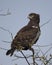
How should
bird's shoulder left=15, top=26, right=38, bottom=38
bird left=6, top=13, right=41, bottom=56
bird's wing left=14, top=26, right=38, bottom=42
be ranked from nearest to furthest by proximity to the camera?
1. bird left=6, top=13, right=41, bottom=56
2. bird's wing left=14, top=26, right=38, bottom=42
3. bird's shoulder left=15, top=26, right=38, bottom=38

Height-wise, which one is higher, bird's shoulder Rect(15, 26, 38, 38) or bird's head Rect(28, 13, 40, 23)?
bird's head Rect(28, 13, 40, 23)

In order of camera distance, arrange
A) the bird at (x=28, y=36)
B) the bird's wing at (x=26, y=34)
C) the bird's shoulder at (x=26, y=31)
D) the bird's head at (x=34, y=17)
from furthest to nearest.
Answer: the bird's head at (x=34, y=17)
the bird's shoulder at (x=26, y=31)
the bird's wing at (x=26, y=34)
the bird at (x=28, y=36)

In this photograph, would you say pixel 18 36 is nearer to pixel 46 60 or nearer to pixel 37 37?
pixel 37 37

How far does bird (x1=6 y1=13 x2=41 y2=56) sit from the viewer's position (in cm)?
316

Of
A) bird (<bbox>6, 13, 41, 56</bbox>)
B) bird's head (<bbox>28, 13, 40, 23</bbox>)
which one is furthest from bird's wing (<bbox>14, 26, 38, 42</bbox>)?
bird's head (<bbox>28, 13, 40, 23</bbox>)

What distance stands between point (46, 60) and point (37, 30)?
1217mm

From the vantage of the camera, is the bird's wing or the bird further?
the bird's wing

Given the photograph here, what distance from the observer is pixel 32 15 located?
400cm

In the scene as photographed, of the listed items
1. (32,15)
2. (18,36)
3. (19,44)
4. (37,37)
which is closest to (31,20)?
(32,15)

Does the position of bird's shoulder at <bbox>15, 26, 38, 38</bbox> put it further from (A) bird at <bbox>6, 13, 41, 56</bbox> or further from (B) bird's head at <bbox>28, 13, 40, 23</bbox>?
(B) bird's head at <bbox>28, 13, 40, 23</bbox>

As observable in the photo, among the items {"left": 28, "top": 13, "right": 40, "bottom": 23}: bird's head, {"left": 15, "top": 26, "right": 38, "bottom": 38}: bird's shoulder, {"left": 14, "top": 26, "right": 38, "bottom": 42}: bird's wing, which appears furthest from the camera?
{"left": 28, "top": 13, "right": 40, "bottom": 23}: bird's head

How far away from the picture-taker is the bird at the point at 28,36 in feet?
10.4

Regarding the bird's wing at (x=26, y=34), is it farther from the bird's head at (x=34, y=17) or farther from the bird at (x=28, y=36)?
the bird's head at (x=34, y=17)

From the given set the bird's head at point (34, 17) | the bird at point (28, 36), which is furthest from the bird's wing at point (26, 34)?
the bird's head at point (34, 17)
